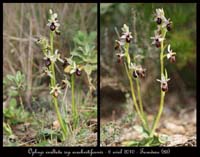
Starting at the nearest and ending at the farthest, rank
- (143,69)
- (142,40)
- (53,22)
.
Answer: (53,22) → (143,69) → (142,40)

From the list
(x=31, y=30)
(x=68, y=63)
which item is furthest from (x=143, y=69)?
(x=31, y=30)

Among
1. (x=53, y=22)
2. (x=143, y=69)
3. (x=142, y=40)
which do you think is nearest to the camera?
(x=53, y=22)

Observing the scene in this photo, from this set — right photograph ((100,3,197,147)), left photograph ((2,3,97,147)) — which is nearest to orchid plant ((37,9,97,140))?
left photograph ((2,3,97,147))

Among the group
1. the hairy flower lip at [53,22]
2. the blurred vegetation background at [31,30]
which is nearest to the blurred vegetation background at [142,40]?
the blurred vegetation background at [31,30]

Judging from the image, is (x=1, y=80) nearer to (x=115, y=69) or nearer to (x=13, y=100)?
(x=13, y=100)

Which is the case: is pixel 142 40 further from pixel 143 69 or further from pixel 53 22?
pixel 53 22
